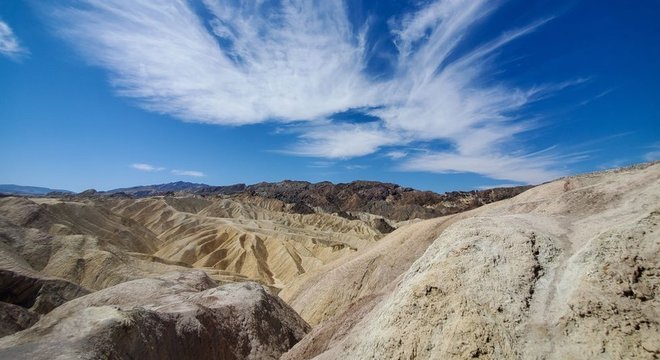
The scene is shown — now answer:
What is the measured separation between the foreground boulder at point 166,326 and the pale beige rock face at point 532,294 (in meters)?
4.11

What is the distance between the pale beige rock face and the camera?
543cm

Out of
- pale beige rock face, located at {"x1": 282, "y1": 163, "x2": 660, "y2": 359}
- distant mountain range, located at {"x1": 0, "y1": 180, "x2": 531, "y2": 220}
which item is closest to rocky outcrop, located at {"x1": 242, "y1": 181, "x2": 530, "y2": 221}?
distant mountain range, located at {"x1": 0, "y1": 180, "x2": 531, "y2": 220}

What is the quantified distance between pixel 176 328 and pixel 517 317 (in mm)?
8427

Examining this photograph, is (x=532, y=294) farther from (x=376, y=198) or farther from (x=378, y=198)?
(x=376, y=198)

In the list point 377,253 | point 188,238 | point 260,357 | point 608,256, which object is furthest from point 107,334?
point 188,238

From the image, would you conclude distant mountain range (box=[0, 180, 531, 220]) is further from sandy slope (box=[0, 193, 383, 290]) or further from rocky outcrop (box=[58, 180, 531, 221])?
sandy slope (box=[0, 193, 383, 290])

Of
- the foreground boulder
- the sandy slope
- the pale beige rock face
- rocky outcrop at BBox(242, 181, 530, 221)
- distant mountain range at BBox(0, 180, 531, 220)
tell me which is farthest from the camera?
rocky outcrop at BBox(242, 181, 530, 221)

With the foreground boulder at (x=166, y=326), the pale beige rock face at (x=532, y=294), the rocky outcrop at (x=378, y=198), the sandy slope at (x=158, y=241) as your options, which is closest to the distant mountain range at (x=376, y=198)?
the rocky outcrop at (x=378, y=198)

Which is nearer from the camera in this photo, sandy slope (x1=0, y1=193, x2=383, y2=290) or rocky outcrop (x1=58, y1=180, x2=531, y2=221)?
sandy slope (x1=0, y1=193, x2=383, y2=290)

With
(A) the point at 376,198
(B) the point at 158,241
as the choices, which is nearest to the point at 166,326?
(B) the point at 158,241

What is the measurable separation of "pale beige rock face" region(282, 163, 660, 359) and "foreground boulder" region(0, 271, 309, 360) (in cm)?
411

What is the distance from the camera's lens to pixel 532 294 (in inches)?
247

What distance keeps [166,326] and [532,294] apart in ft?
28.0

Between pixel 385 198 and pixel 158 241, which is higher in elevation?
pixel 385 198
